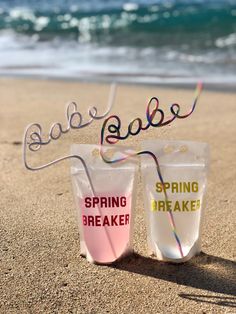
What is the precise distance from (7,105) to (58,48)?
21.0 ft

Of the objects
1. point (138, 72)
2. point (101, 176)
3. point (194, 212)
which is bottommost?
point (138, 72)

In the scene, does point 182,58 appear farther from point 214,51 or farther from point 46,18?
point 46,18

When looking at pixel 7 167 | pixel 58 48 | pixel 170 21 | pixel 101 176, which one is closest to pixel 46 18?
pixel 170 21

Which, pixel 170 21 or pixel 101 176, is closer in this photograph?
pixel 101 176

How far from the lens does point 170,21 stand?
16781 millimetres

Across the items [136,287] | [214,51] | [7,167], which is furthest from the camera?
[214,51]

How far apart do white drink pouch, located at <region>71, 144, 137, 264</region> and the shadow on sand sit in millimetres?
100

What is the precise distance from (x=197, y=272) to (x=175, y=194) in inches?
13.3

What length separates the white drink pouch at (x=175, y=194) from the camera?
2367 millimetres

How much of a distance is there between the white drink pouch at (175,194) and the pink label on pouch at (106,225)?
0.10 meters

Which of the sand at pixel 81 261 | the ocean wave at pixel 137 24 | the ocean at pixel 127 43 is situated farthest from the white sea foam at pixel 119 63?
the sand at pixel 81 261

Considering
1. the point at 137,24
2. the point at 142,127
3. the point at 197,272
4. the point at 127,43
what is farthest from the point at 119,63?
the point at 137,24

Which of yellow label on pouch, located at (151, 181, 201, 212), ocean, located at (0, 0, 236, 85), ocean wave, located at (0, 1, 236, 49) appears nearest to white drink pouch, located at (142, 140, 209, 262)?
yellow label on pouch, located at (151, 181, 201, 212)

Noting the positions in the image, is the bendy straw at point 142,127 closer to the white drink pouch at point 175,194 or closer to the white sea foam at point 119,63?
the white drink pouch at point 175,194
